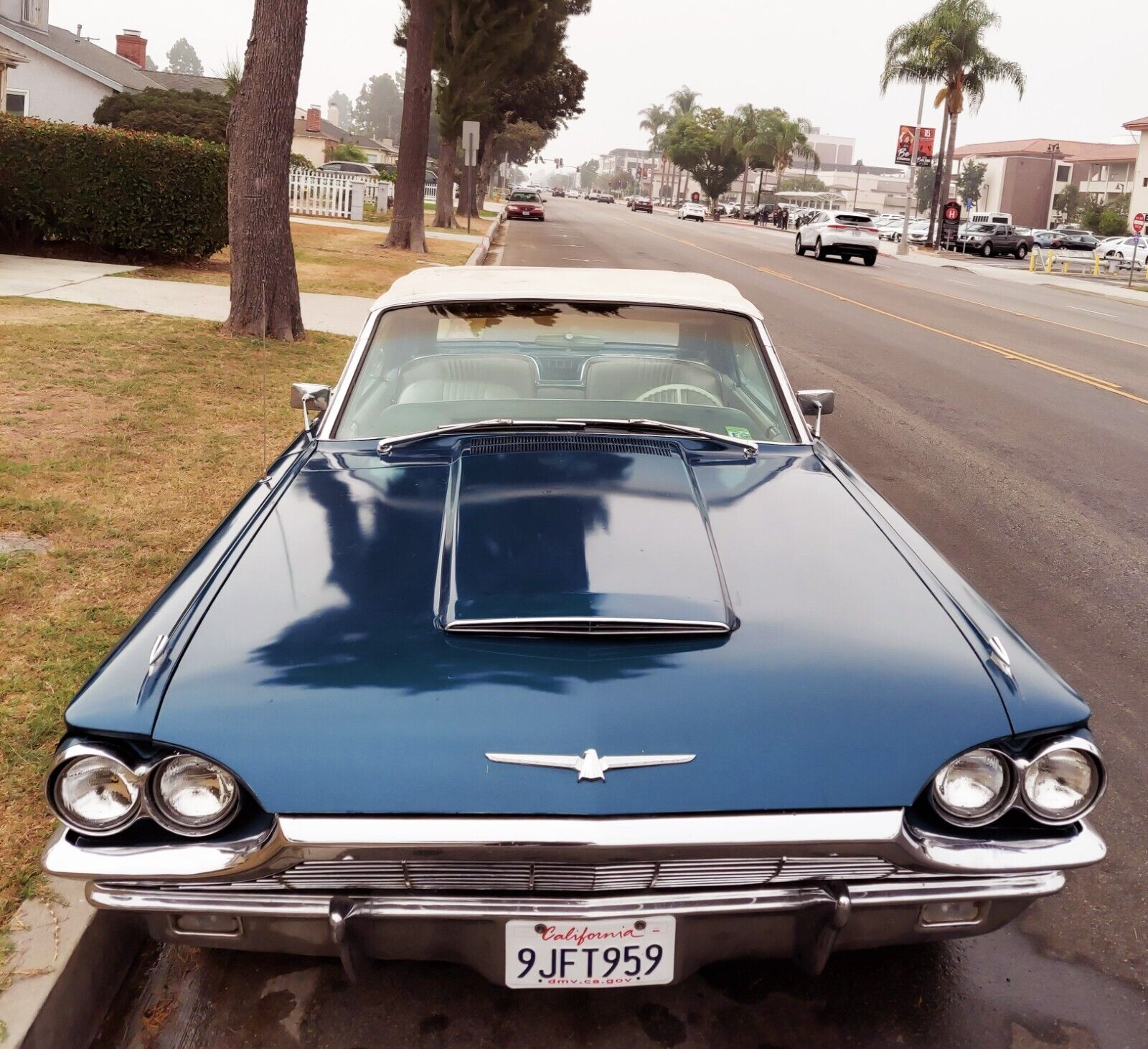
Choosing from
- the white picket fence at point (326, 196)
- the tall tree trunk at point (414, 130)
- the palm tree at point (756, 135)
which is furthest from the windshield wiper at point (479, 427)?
the palm tree at point (756, 135)

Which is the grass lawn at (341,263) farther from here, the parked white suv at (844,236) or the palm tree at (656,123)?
the palm tree at (656,123)

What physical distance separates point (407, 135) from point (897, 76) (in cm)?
3603

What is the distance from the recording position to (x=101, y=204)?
52.2ft

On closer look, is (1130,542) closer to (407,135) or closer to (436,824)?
(436,824)

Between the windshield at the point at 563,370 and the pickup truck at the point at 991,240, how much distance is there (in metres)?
52.8

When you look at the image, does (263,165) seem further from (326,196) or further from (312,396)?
(326,196)

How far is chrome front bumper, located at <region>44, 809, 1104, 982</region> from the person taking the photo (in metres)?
2.06

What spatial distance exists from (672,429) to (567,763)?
170cm

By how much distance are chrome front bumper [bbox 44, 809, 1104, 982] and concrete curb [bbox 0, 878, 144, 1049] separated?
0.81 feet

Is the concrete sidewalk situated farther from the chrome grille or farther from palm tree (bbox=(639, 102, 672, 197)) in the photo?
palm tree (bbox=(639, 102, 672, 197))

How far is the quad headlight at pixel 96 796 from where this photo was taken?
7.13 ft

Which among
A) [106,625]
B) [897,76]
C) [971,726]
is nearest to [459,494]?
[971,726]

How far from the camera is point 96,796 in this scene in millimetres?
2193

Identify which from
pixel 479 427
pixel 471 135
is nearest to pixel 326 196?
pixel 471 135
